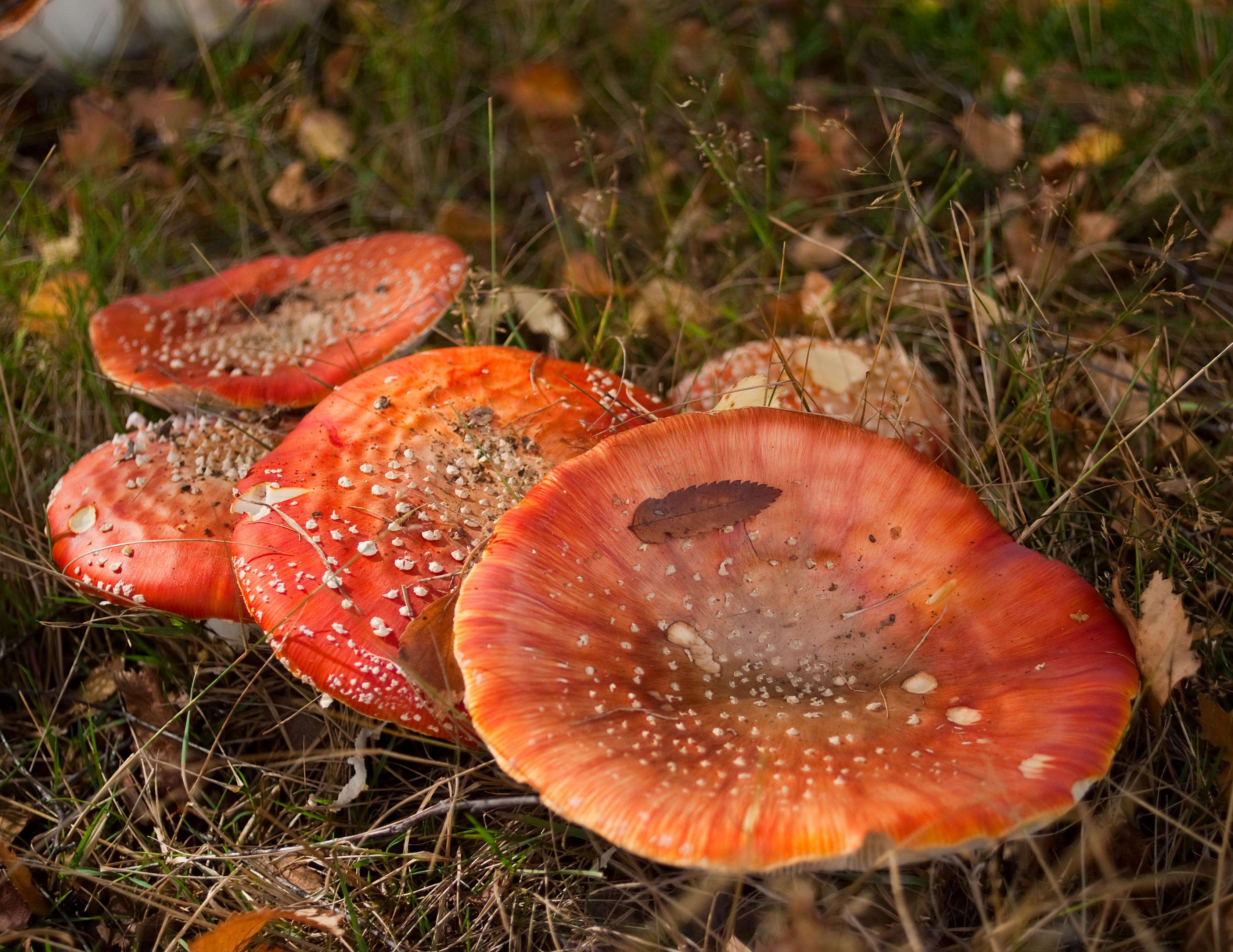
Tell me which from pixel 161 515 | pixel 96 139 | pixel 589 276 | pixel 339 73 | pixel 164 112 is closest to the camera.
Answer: pixel 161 515

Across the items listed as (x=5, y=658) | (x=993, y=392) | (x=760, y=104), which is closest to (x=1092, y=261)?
(x=993, y=392)

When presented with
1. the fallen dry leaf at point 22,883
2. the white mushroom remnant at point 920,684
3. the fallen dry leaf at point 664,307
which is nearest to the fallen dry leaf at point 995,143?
the fallen dry leaf at point 664,307

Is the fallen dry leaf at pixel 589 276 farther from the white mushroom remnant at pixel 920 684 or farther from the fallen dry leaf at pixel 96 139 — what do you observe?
the fallen dry leaf at pixel 96 139

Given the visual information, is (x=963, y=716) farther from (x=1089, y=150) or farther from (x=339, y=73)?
(x=339, y=73)

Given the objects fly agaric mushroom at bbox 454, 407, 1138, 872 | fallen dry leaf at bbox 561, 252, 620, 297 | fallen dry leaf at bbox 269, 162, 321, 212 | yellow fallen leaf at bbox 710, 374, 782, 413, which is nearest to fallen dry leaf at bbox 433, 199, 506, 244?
fallen dry leaf at bbox 561, 252, 620, 297

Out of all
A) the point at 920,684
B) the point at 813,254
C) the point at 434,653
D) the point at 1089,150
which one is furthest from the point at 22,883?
the point at 1089,150

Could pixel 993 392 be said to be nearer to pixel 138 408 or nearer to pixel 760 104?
pixel 760 104
